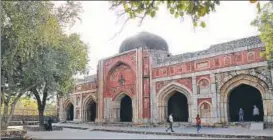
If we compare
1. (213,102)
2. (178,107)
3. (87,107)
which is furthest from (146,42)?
(87,107)

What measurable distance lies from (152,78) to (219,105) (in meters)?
6.15

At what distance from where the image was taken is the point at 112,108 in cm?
2677

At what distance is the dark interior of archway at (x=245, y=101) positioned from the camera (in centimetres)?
2005

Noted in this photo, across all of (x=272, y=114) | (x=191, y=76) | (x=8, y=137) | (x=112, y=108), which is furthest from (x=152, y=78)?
(x=8, y=137)

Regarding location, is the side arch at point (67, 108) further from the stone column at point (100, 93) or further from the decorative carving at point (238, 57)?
the decorative carving at point (238, 57)

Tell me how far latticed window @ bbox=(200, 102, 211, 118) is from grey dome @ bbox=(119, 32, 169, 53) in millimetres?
7994

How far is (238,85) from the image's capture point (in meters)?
17.5

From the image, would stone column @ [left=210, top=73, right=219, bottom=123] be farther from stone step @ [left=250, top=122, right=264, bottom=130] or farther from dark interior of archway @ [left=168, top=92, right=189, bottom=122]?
dark interior of archway @ [left=168, top=92, right=189, bottom=122]

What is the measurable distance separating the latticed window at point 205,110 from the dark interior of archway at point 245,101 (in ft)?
7.66

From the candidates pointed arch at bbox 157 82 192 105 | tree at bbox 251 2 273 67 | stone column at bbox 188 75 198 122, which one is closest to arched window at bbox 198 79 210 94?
stone column at bbox 188 75 198 122

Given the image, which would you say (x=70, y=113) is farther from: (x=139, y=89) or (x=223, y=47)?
(x=223, y=47)

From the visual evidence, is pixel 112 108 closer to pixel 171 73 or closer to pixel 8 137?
pixel 171 73

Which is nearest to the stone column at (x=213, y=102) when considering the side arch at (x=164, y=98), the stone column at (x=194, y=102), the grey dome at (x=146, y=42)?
the stone column at (x=194, y=102)

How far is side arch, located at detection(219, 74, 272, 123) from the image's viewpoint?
1600 centimetres
